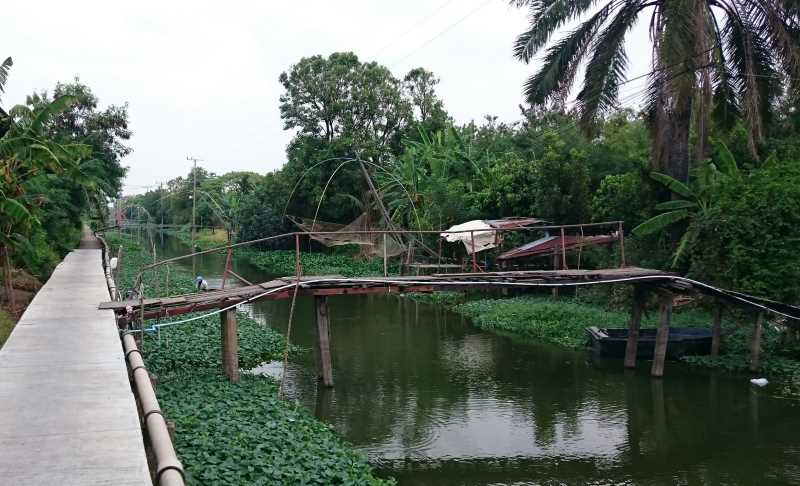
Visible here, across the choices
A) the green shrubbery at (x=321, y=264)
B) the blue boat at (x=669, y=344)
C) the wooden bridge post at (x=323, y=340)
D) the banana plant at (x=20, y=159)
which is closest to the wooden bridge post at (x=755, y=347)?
the blue boat at (x=669, y=344)

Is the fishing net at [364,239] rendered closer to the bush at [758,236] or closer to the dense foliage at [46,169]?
the dense foliage at [46,169]

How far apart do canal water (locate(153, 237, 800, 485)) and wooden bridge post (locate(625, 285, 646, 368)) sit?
34 centimetres

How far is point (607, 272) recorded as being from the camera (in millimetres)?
14781

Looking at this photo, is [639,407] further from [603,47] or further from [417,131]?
[417,131]

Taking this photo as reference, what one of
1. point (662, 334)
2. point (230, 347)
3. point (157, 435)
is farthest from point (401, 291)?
point (157, 435)

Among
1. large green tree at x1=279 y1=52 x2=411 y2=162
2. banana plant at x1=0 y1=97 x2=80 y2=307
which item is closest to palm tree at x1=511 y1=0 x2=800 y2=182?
banana plant at x1=0 y1=97 x2=80 y2=307

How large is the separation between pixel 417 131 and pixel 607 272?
26.8 m

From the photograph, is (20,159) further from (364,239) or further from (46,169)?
(364,239)

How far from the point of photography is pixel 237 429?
9094mm

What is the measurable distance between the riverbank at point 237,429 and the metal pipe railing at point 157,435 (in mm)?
1047

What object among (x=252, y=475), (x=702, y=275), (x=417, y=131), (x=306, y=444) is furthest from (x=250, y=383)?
(x=417, y=131)

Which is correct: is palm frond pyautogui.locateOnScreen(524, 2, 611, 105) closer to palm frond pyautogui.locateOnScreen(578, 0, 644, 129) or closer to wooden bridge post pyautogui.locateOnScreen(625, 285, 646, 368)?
palm frond pyautogui.locateOnScreen(578, 0, 644, 129)

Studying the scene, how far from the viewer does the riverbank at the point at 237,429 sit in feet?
25.3

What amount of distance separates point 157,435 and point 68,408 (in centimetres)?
153
